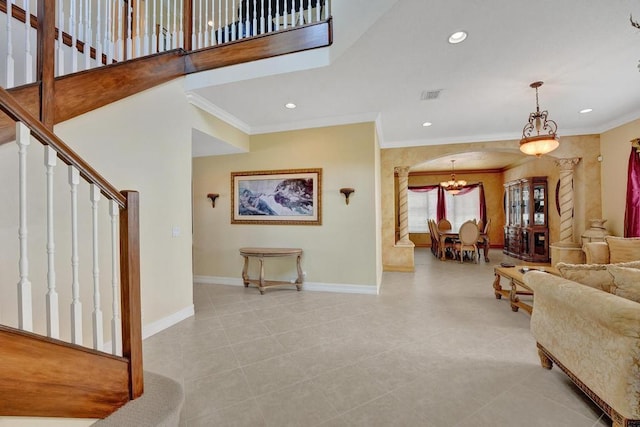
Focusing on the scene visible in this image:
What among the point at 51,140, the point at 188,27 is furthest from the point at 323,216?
the point at 51,140

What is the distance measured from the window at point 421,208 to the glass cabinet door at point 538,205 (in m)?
3.21

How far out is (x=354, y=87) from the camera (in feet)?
10.8

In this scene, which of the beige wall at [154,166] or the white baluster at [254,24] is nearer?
the beige wall at [154,166]

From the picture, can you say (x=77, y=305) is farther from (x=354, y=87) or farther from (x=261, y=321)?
(x=354, y=87)

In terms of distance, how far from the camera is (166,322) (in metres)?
3.00

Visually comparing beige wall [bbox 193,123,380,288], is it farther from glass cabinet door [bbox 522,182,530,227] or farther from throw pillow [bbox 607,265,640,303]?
glass cabinet door [bbox 522,182,530,227]

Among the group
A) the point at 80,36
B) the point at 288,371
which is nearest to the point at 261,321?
the point at 288,371

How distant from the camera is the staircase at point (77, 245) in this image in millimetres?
1154

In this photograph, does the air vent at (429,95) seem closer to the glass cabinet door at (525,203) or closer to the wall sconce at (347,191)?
the wall sconce at (347,191)

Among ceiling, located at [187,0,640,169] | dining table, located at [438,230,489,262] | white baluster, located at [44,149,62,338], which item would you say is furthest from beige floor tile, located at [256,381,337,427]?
dining table, located at [438,230,489,262]

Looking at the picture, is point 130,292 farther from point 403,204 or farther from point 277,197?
point 403,204

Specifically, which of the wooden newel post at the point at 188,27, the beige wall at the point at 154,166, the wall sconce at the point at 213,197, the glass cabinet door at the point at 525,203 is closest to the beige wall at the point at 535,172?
the glass cabinet door at the point at 525,203

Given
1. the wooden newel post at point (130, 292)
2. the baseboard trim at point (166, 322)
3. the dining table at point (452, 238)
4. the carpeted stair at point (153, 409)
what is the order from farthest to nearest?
the dining table at point (452, 238), the baseboard trim at point (166, 322), the wooden newel post at point (130, 292), the carpeted stair at point (153, 409)

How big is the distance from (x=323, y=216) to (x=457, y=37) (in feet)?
9.06
